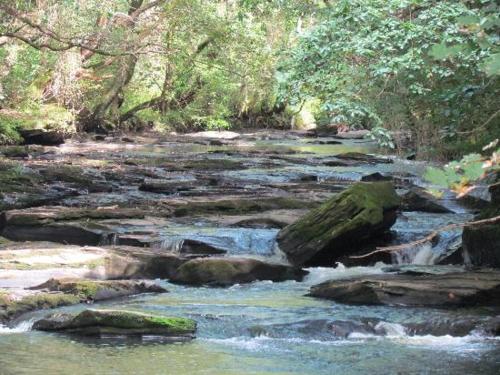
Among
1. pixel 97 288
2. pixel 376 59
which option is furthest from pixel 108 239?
pixel 376 59

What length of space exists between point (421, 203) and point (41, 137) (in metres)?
16.4

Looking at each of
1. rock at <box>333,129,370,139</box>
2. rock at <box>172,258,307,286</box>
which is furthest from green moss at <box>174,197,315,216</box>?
rock at <box>333,129,370,139</box>

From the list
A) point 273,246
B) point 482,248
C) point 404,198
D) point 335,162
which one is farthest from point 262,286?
point 335,162

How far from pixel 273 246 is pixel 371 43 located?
4.03 meters

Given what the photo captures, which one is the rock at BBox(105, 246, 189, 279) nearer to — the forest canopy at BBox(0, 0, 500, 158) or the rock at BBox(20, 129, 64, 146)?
the forest canopy at BBox(0, 0, 500, 158)

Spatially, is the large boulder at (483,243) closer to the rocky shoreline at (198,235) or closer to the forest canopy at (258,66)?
the rocky shoreline at (198,235)

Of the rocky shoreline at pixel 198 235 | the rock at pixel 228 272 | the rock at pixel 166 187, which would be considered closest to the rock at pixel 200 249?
the rocky shoreline at pixel 198 235

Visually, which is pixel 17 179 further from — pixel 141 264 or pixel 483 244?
pixel 483 244

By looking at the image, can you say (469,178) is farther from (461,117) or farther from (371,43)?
(461,117)

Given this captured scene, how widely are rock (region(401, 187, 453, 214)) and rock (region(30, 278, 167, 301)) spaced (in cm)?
662

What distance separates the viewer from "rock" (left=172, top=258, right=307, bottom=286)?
390 inches

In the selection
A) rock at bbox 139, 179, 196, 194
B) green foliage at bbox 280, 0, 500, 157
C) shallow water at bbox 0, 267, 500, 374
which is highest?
green foliage at bbox 280, 0, 500, 157

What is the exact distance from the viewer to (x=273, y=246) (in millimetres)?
11594

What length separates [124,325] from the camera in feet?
24.4
